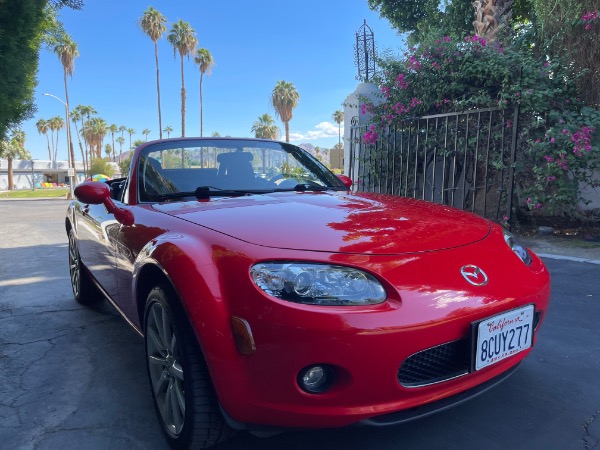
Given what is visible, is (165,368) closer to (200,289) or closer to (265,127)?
(200,289)

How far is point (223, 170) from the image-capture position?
2.88 metres

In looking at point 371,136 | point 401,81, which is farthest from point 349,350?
point 371,136

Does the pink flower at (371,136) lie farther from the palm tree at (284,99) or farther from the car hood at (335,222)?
the palm tree at (284,99)

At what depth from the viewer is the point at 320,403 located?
1481mm

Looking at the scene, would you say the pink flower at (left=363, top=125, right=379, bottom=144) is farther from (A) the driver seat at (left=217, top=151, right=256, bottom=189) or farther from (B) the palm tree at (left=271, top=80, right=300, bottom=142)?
(B) the palm tree at (left=271, top=80, right=300, bottom=142)

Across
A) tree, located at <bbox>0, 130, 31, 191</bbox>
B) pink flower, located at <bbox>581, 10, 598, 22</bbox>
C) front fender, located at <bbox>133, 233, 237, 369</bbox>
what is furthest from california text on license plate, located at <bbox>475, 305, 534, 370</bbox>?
tree, located at <bbox>0, 130, 31, 191</bbox>

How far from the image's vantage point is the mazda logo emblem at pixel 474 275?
66.2 inches

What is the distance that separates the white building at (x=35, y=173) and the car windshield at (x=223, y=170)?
205 feet

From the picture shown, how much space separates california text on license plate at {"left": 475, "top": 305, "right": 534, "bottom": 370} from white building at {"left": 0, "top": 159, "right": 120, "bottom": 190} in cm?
6445

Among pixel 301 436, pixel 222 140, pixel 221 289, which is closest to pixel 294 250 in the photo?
pixel 221 289

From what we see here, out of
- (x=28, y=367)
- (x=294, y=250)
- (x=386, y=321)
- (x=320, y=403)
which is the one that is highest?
(x=294, y=250)

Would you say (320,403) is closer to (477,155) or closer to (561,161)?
(561,161)

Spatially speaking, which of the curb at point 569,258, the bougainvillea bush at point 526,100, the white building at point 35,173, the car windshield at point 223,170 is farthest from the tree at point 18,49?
the white building at point 35,173

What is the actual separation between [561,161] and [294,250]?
555cm
